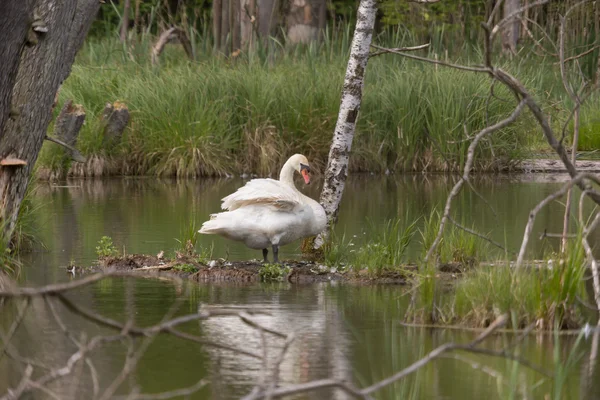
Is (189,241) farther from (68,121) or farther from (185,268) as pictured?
(68,121)

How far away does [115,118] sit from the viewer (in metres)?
18.6

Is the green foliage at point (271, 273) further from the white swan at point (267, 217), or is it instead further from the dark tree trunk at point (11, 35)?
the dark tree trunk at point (11, 35)

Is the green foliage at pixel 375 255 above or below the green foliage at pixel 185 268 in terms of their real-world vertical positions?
above

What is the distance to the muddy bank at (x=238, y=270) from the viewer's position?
31.4 feet

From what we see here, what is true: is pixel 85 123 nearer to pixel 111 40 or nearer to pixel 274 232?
pixel 111 40

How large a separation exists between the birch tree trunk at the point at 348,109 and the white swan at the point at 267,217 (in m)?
0.98

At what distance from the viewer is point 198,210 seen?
46.7 feet

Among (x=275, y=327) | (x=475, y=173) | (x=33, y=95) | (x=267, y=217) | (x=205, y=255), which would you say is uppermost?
(x=33, y=95)

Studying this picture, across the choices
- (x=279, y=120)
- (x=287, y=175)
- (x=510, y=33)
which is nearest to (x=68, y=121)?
(x=279, y=120)

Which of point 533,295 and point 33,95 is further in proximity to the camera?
point 33,95

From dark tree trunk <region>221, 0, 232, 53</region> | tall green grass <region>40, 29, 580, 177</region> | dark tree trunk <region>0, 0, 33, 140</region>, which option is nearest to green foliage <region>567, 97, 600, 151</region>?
tall green grass <region>40, 29, 580, 177</region>

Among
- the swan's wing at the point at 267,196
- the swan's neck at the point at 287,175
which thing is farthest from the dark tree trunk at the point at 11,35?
the swan's neck at the point at 287,175

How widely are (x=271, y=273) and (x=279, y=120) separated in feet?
32.2

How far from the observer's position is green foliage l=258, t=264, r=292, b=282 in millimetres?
9586
